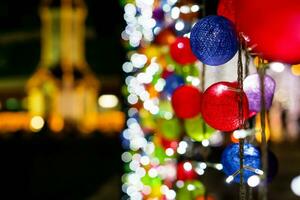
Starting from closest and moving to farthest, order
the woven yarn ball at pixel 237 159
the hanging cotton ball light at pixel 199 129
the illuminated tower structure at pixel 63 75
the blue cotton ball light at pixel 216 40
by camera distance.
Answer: the blue cotton ball light at pixel 216 40
the woven yarn ball at pixel 237 159
the hanging cotton ball light at pixel 199 129
the illuminated tower structure at pixel 63 75

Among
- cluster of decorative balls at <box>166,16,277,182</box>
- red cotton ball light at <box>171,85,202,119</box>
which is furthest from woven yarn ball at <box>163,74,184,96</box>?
cluster of decorative balls at <box>166,16,277,182</box>

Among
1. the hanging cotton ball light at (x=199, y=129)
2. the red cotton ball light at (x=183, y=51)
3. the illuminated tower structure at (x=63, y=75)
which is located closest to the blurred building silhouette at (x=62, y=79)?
the illuminated tower structure at (x=63, y=75)

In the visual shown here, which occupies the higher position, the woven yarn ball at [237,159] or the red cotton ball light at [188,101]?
the red cotton ball light at [188,101]

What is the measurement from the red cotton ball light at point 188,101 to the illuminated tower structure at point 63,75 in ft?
51.0

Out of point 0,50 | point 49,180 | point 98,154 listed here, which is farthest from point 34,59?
point 49,180

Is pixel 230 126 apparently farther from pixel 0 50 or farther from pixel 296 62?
pixel 0 50

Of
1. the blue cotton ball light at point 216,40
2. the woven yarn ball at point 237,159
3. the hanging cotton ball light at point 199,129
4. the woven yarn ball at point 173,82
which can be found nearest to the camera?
the blue cotton ball light at point 216,40

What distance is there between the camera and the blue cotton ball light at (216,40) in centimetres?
178

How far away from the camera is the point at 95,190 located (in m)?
7.20

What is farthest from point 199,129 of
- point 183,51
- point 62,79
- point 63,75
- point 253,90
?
point 63,75

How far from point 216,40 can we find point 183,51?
0.75 m

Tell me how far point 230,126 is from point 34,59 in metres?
19.4

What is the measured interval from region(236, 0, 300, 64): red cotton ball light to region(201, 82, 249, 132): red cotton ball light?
26 centimetres

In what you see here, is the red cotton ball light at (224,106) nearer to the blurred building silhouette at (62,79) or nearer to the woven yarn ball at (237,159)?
the woven yarn ball at (237,159)
